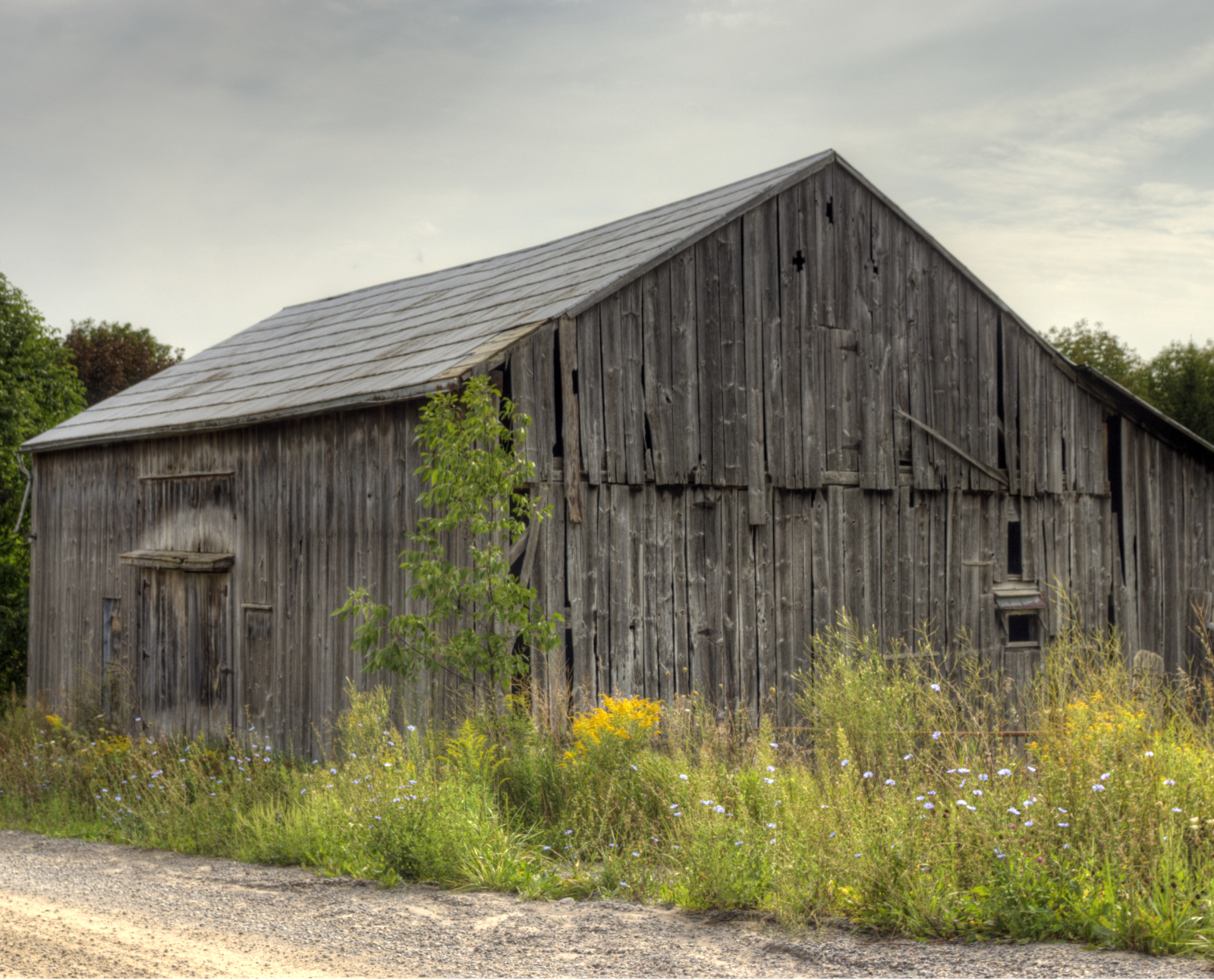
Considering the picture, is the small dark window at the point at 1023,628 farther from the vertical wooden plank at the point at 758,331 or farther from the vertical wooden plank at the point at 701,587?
the vertical wooden plank at the point at 701,587

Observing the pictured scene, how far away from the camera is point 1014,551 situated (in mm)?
13695

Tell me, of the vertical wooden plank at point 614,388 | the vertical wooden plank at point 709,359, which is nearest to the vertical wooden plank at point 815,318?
the vertical wooden plank at point 709,359

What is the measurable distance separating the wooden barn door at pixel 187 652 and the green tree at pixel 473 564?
3.99 meters

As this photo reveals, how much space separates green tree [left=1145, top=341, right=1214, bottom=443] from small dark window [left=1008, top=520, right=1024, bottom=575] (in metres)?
31.9

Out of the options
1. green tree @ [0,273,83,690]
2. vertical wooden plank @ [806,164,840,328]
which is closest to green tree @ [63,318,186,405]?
green tree @ [0,273,83,690]

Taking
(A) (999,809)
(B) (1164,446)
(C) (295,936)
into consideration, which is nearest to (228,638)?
(C) (295,936)

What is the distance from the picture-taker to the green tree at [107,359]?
41562 millimetres

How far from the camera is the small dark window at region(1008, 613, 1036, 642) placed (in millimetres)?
13828

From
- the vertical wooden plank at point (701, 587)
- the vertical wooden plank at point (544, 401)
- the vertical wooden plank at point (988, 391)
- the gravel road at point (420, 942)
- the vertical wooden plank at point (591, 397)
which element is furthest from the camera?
the vertical wooden plank at point (988, 391)

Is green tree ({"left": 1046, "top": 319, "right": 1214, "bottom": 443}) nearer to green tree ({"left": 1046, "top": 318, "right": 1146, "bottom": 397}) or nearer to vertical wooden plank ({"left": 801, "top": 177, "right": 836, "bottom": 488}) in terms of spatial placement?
green tree ({"left": 1046, "top": 318, "right": 1146, "bottom": 397})

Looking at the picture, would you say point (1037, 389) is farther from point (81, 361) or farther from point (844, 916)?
point (81, 361)

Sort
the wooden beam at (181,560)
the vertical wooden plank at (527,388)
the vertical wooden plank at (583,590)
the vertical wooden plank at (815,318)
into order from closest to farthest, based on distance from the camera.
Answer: the vertical wooden plank at (527,388)
the vertical wooden plank at (583,590)
the vertical wooden plank at (815,318)
the wooden beam at (181,560)

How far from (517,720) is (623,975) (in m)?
3.97

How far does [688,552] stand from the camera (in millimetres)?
11266
